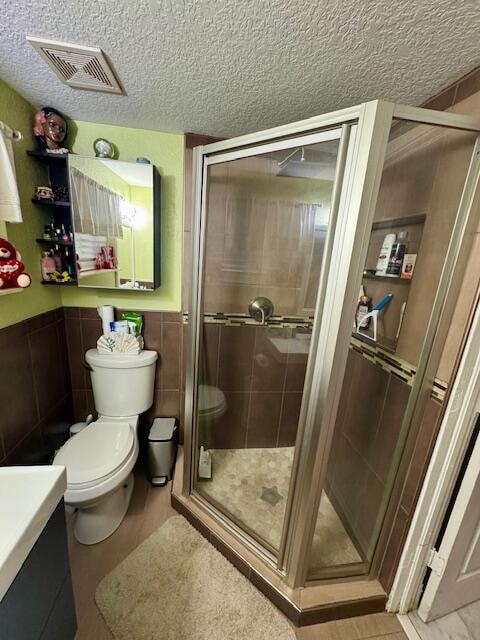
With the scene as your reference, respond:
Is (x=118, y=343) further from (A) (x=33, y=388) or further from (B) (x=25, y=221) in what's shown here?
(B) (x=25, y=221)

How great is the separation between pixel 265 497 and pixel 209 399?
Result: 0.66 meters

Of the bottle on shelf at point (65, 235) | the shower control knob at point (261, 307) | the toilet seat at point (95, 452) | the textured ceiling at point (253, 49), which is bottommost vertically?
the toilet seat at point (95, 452)

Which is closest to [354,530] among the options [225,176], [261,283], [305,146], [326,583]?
[326,583]

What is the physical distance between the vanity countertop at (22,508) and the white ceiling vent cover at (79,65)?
1396 millimetres

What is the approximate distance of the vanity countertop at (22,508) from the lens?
582 mm

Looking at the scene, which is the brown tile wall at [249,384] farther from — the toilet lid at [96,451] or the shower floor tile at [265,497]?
the toilet lid at [96,451]

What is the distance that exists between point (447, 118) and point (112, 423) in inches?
79.0

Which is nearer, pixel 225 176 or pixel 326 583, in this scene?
pixel 326 583

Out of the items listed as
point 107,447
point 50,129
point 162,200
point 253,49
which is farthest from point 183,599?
point 50,129

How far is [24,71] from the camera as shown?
3.40ft

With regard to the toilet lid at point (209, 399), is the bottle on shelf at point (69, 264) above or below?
above

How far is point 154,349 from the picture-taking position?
1.75 meters

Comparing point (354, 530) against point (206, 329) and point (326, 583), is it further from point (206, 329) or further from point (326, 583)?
point (206, 329)

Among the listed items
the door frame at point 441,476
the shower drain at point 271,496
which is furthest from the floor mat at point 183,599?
the door frame at point 441,476
